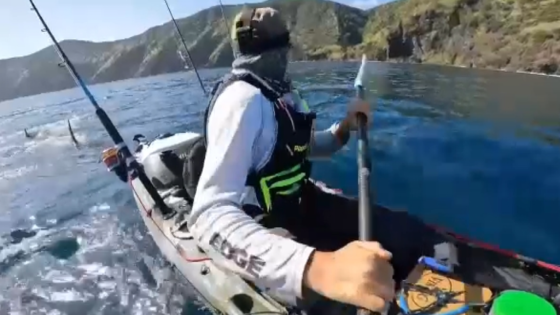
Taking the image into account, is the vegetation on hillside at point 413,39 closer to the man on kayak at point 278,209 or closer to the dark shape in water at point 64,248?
the man on kayak at point 278,209

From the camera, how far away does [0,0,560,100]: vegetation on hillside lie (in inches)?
2094

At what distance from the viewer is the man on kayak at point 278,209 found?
2012 millimetres

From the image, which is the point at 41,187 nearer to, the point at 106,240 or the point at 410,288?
the point at 106,240

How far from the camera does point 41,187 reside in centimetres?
1522

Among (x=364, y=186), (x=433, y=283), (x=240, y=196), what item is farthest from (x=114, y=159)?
(x=433, y=283)

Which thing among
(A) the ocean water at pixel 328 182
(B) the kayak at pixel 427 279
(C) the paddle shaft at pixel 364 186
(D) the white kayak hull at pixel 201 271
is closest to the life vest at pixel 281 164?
(C) the paddle shaft at pixel 364 186

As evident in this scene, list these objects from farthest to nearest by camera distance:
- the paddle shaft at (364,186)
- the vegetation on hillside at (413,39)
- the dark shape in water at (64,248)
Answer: the vegetation on hillside at (413,39)
the dark shape in water at (64,248)
the paddle shaft at (364,186)

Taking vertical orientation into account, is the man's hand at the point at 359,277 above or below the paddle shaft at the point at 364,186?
above

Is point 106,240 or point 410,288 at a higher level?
point 410,288

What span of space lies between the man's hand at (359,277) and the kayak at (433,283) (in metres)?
0.84

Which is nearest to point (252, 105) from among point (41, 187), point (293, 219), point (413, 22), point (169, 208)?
point (293, 219)

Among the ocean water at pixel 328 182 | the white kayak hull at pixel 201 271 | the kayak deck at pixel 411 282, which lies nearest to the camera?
the kayak deck at pixel 411 282

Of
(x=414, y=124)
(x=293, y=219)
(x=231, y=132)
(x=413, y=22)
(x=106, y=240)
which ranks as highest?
(x=231, y=132)

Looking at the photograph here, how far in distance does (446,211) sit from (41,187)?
13.4m
